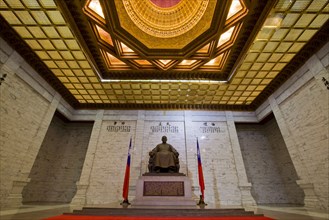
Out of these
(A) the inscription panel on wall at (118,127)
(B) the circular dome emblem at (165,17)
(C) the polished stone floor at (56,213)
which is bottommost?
(C) the polished stone floor at (56,213)

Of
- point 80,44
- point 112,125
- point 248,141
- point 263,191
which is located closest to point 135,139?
point 112,125

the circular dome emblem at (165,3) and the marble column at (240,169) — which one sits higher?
the circular dome emblem at (165,3)

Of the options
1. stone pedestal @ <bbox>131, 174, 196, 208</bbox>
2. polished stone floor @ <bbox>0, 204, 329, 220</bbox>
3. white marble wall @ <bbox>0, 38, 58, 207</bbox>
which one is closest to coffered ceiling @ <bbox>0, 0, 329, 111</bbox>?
white marble wall @ <bbox>0, 38, 58, 207</bbox>

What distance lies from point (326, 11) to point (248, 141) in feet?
25.1

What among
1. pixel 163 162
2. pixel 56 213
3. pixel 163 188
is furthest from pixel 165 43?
pixel 56 213

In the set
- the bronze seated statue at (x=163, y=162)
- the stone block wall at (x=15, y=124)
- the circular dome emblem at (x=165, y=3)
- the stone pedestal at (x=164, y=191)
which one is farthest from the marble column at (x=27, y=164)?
the circular dome emblem at (x=165, y=3)

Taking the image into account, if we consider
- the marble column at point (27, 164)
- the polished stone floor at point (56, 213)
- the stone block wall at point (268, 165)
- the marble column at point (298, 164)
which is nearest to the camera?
the polished stone floor at point (56, 213)

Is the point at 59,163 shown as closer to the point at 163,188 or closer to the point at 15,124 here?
the point at 15,124

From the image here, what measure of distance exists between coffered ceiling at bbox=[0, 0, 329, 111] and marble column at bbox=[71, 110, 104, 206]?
6.37 feet

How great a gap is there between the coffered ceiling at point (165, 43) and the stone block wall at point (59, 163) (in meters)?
2.77

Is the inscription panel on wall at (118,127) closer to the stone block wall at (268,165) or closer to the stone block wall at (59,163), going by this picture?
the stone block wall at (59,163)

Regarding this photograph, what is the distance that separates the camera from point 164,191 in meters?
6.31

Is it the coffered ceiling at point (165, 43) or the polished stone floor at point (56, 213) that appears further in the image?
the coffered ceiling at point (165, 43)

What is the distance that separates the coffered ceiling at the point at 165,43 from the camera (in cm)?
543
